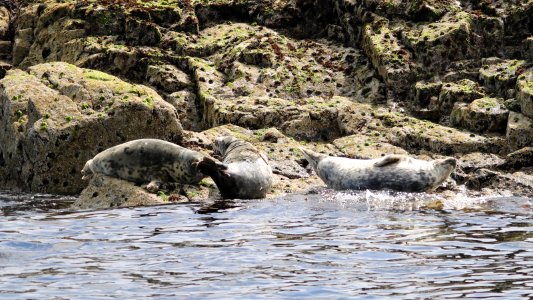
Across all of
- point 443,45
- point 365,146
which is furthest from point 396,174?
point 443,45

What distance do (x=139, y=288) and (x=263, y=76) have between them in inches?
503

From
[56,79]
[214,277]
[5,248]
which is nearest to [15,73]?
[56,79]

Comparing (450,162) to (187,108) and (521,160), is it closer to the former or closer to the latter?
(521,160)

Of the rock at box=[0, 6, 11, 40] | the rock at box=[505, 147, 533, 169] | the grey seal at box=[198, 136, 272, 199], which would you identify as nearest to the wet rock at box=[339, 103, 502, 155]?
the rock at box=[505, 147, 533, 169]

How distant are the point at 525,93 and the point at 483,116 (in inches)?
40.5

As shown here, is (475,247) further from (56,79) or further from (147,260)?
(56,79)

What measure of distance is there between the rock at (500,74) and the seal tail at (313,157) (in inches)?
206

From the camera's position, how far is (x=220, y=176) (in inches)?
634

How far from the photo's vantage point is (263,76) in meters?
21.4

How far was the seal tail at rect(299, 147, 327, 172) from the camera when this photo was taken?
17.7 metres

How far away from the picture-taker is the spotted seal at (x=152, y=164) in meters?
16.5

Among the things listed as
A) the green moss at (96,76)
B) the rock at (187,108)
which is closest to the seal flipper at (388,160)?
the rock at (187,108)

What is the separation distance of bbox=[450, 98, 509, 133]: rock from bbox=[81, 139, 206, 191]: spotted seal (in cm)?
655

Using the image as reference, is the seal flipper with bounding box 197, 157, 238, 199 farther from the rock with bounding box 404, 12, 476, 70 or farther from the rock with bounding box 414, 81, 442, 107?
the rock with bounding box 404, 12, 476, 70
